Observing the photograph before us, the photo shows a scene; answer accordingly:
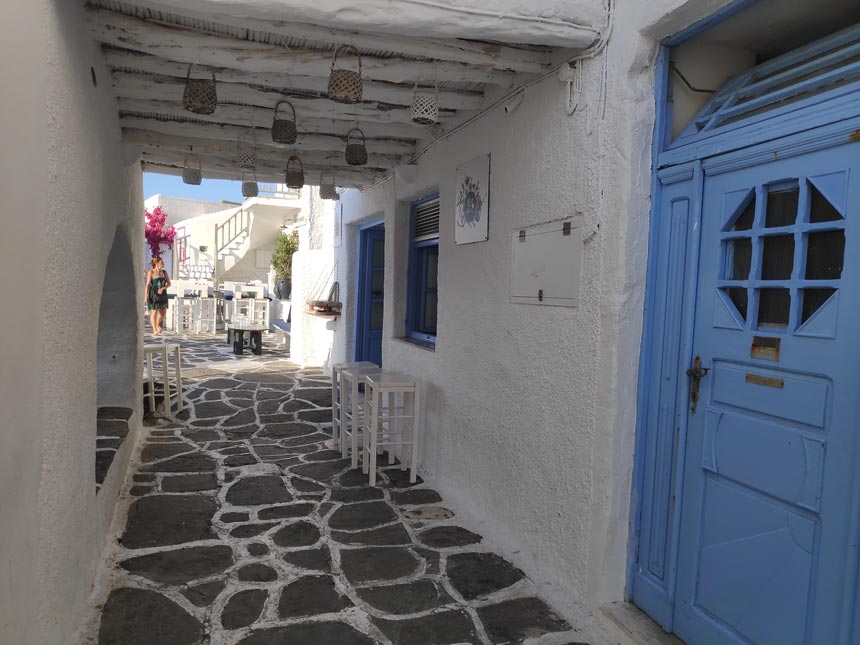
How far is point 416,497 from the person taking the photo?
4.50 meters

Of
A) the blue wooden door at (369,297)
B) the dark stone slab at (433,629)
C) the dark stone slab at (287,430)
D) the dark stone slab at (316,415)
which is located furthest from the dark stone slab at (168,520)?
the blue wooden door at (369,297)

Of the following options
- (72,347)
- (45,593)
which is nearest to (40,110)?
(72,347)

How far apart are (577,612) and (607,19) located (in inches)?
116

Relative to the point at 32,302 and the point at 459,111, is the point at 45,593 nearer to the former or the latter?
the point at 32,302

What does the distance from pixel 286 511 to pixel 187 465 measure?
4.71ft

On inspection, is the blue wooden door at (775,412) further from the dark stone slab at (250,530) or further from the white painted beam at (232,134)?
the white painted beam at (232,134)


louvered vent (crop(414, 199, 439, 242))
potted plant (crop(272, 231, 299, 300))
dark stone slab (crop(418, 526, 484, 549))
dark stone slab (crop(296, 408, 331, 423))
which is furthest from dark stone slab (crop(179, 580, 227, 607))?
potted plant (crop(272, 231, 299, 300))

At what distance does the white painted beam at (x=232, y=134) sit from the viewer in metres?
4.54

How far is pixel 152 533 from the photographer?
146 inches

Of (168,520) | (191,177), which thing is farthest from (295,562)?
(191,177)

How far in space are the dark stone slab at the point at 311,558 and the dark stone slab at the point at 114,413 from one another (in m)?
2.14

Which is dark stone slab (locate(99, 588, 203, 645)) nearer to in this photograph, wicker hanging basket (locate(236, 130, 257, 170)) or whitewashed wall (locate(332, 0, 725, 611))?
whitewashed wall (locate(332, 0, 725, 611))

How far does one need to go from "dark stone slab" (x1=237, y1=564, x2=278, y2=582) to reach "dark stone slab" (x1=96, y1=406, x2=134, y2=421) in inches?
81.3

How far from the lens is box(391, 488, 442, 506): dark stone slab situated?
14.4ft
